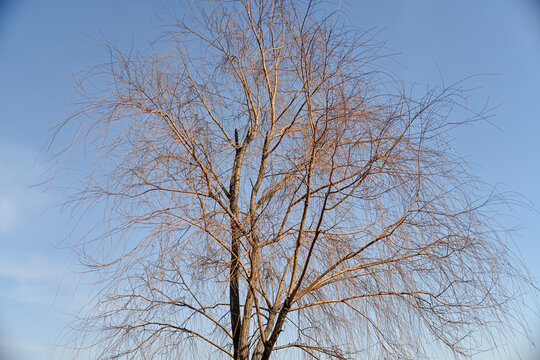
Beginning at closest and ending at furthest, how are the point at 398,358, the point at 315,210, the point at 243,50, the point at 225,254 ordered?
the point at 398,358 → the point at 225,254 → the point at 315,210 → the point at 243,50

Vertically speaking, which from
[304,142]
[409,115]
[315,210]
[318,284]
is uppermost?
[304,142]

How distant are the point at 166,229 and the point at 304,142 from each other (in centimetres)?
99

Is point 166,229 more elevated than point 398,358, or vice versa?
point 166,229

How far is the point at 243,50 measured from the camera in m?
2.92

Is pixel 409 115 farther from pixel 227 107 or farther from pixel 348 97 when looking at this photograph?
pixel 227 107

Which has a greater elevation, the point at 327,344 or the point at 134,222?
the point at 134,222

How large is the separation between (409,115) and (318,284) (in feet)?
3.19

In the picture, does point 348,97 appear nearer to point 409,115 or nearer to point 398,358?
point 409,115

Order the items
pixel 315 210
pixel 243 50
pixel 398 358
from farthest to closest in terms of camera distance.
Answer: pixel 243 50 → pixel 315 210 → pixel 398 358

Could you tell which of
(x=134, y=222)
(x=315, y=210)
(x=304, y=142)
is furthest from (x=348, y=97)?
(x=134, y=222)

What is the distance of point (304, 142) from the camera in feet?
9.20

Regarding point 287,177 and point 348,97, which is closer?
point 348,97

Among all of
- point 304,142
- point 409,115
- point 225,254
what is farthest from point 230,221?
point 409,115

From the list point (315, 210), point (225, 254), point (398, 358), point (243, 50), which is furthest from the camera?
point (243, 50)
